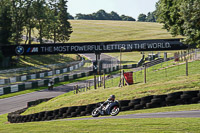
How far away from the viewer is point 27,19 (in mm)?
70750

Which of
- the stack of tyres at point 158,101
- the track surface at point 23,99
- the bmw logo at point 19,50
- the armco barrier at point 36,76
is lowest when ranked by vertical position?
the track surface at point 23,99

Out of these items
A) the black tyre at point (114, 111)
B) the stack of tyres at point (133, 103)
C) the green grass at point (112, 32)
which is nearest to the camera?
the black tyre at point (114, 111)

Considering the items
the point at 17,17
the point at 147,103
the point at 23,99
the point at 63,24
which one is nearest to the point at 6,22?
the point at 17,17

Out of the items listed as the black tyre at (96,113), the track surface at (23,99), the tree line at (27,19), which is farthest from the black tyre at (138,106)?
the tree line at (27,19)

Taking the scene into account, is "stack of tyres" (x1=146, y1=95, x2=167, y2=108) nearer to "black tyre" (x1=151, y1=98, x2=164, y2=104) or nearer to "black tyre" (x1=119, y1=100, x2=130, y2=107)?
"black tyre" (x1=151, y1=98, x2=164, y2=104)

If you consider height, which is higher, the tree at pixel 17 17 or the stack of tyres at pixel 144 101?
the tree at pixel 17 17

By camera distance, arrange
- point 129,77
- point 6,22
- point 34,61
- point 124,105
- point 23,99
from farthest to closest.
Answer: point 34,61 → point 6,22 → point 23,99 → point 129,77 → point 124,105

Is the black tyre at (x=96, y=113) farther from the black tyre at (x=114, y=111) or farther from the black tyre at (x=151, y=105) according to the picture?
the black tyre at (x=151, y=105)

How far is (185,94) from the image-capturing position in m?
13.7

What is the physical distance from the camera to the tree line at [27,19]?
6309 cm

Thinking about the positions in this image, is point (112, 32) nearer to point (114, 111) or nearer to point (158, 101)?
point (158, 101)

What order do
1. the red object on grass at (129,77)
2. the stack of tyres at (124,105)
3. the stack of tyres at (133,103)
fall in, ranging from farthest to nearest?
the red object on grass at (129,77), the stack of tyres at (124,105), the stack of tyres at (133,103)

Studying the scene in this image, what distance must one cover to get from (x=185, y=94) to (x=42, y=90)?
28.8 m

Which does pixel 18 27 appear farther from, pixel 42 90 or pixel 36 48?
pixel 42 90
